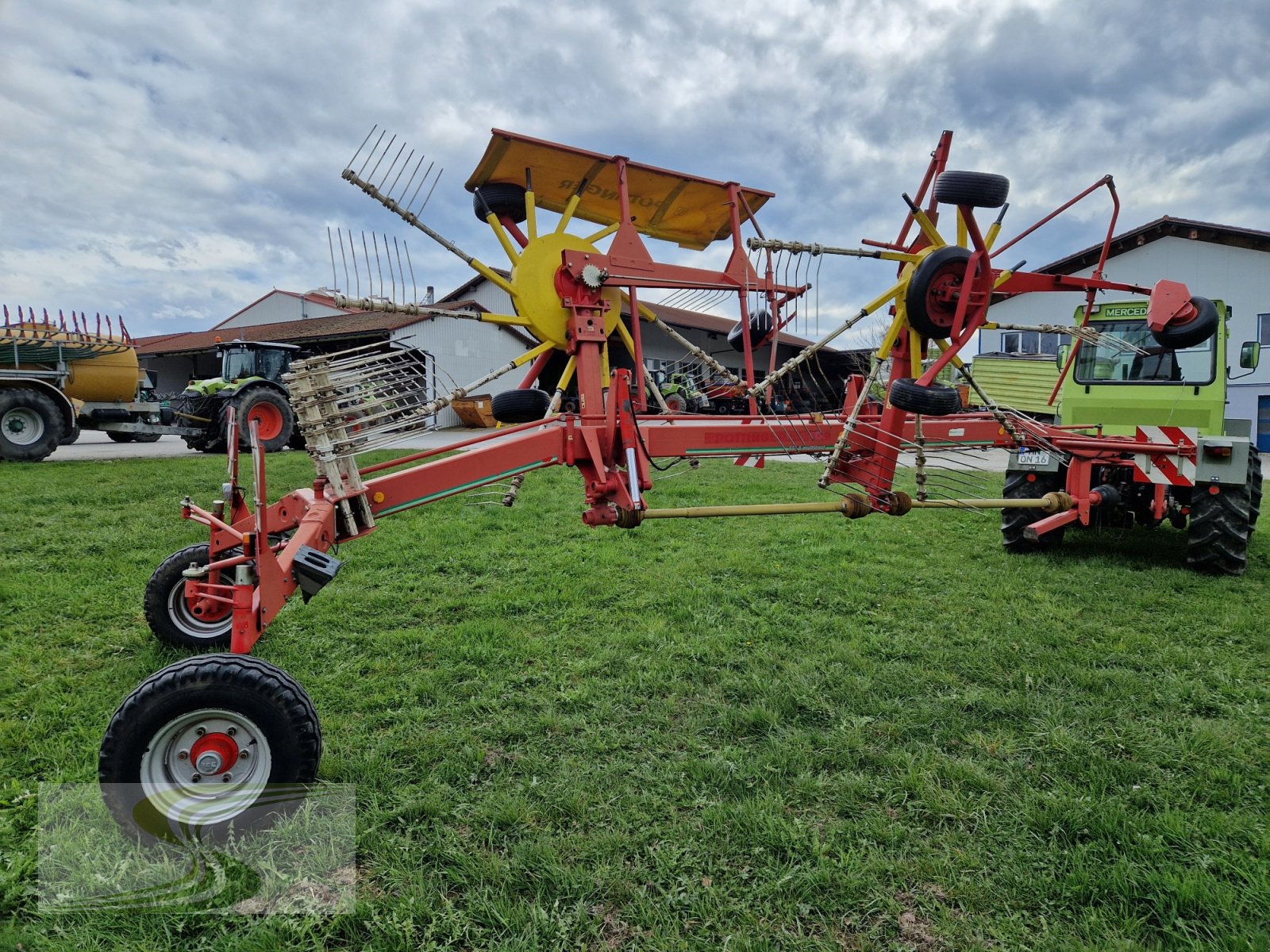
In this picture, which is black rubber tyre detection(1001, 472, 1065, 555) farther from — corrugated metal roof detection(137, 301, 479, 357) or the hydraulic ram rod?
corrugated metal roof detection(137, 301, 479, 357)

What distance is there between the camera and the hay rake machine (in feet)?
8.77

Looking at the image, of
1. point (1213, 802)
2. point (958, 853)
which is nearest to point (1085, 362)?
point (1213, 802)

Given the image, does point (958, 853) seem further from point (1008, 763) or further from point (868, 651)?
point (868, 651)

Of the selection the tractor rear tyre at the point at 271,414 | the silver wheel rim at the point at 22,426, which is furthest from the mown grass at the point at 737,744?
the silver wheel rim at the point at 22,426

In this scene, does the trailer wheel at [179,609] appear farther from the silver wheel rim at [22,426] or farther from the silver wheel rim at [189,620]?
the silver wheel rim at [22,426]

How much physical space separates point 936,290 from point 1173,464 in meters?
3.81

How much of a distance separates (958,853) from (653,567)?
13.3ft

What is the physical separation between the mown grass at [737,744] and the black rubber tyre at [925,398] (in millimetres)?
1526

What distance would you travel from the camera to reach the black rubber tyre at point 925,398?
3475mm

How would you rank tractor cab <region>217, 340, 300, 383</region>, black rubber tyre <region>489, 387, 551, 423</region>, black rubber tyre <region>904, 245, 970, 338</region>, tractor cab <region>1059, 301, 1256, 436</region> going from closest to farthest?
black rubber tyre <region>904, 245, 970, 338</region>, black rubber tyre <region>489, 387, 551, 423</region>, tractor cab <region>1059, 301, 1256, 436</region>, tractor cab <region>217, 340, 300, 383</region>

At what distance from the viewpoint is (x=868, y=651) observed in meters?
4.51

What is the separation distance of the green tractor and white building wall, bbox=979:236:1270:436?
18.7 m

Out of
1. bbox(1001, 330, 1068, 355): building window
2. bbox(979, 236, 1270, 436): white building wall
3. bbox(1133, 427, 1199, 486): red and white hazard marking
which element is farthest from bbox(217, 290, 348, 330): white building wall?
bbox(1133, 427, 1199, 486): red and white hazard marking

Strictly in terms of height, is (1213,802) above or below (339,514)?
below
